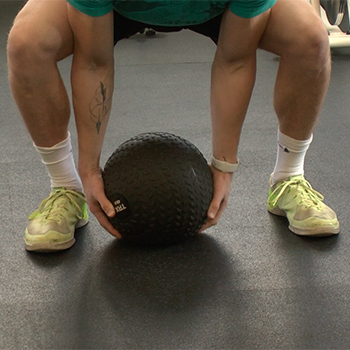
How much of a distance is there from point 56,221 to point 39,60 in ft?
1.31

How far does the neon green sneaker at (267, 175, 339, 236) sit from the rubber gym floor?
0.08 feet

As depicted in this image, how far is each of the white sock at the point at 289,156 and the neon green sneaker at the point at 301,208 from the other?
0.06 feet

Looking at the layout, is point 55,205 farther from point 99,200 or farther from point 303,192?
point 303,192

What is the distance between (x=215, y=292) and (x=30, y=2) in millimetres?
790

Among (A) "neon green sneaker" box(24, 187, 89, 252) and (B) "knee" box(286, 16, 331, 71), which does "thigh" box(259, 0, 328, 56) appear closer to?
(B) "knee" box(286, 16, 331, 71)

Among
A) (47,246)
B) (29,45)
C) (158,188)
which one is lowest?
(47,246)

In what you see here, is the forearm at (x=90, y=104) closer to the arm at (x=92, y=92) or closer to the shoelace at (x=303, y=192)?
the arm at (x=92, y=92)

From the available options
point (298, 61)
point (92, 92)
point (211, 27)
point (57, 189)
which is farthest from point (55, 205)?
point (298, 61)

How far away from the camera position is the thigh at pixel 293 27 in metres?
1.28

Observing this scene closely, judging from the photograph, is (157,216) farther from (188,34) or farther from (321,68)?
(188,34)

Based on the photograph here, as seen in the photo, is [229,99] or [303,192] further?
[303,192]

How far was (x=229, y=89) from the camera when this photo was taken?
1.33 meters

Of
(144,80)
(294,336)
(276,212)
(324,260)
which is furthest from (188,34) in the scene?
(294,336)

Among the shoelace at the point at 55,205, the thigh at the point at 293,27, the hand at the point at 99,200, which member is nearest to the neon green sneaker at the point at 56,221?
the shoelace at the point at 55,205
